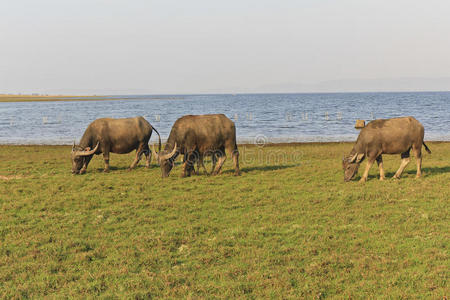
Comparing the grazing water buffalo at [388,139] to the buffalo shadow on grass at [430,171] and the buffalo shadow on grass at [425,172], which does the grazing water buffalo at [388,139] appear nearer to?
the buffalo shadow on grass at [425,172]

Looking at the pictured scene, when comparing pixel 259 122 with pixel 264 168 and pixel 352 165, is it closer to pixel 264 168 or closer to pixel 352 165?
pixel 264 168

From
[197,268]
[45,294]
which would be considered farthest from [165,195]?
[45,294]

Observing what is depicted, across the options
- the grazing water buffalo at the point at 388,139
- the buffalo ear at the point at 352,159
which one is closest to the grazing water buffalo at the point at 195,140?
the buffalo ear at the point at 352,159

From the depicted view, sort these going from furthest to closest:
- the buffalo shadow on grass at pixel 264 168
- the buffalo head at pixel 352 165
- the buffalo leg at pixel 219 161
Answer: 1. the buffalo shadow on grass at pixel 264 168
2. the buffalo leg at pixel 219 161
3. the buffalo head at pixel 352 165

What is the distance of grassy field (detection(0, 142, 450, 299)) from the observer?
605cm

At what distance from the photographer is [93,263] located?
6.99 metres

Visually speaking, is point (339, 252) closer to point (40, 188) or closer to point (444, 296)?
point (444, 296)

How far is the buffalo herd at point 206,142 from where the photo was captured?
43.5 ft

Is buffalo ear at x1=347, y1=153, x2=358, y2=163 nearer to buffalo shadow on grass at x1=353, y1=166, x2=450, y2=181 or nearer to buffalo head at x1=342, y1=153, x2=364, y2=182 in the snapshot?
buffalo head at x1=342, y1=153, x2=364, y2=182

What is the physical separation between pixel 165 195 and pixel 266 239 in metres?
4.98

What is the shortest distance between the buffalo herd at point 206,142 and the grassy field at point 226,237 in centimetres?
93

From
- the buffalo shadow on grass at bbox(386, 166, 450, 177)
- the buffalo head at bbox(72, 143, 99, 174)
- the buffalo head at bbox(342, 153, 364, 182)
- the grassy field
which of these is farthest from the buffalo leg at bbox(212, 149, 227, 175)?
the buffalo shadow on grass at bbox(386, 166, 450, 177)

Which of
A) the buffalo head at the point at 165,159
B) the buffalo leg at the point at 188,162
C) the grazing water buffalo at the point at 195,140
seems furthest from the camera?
the buffalo leg at the point at 188,162

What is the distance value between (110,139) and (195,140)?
4527mm
